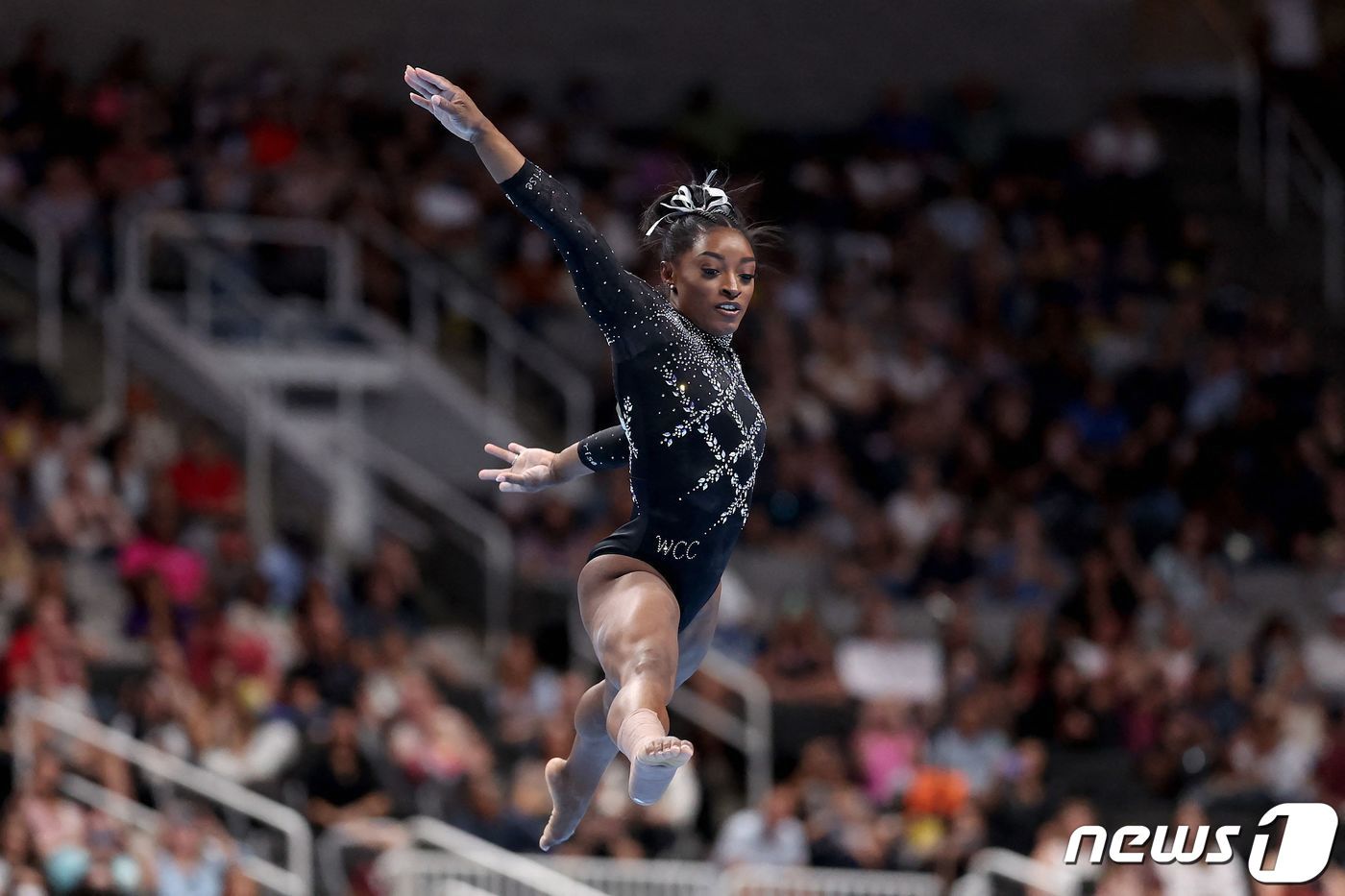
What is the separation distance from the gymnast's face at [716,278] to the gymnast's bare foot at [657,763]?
4.05 ft

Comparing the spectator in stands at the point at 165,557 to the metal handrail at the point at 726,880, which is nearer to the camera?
the metal handrail at the point at 726,880

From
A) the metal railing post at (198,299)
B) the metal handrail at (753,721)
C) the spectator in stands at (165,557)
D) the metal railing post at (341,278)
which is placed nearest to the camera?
the spectator in stands at (165,557)

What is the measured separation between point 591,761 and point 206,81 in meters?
9.62

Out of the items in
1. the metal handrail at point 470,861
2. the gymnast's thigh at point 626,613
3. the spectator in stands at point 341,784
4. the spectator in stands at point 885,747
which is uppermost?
the spectator in stands at point 885,747

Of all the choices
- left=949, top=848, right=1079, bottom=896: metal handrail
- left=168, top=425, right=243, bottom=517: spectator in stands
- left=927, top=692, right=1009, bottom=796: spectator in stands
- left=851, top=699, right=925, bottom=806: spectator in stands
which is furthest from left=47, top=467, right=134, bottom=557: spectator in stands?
left=949, top=848, right=1079, bottom=896: metal handrail

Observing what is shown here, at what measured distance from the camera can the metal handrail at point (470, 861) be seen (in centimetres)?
970

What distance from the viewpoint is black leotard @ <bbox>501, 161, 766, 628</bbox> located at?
5133 mm

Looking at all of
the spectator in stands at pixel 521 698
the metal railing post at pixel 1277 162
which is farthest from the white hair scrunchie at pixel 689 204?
the metal railing post at pixel 1277 162

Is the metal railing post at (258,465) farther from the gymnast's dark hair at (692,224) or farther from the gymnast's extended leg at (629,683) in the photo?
the gymnast's dark hair at (692,224)

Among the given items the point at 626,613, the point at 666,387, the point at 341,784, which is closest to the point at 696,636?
the point at 626,613

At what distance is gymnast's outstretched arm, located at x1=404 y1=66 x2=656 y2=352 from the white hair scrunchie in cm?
26

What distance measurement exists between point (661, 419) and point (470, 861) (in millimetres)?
5084

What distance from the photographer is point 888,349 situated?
14586mm

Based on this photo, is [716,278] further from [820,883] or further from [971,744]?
[971,744]
